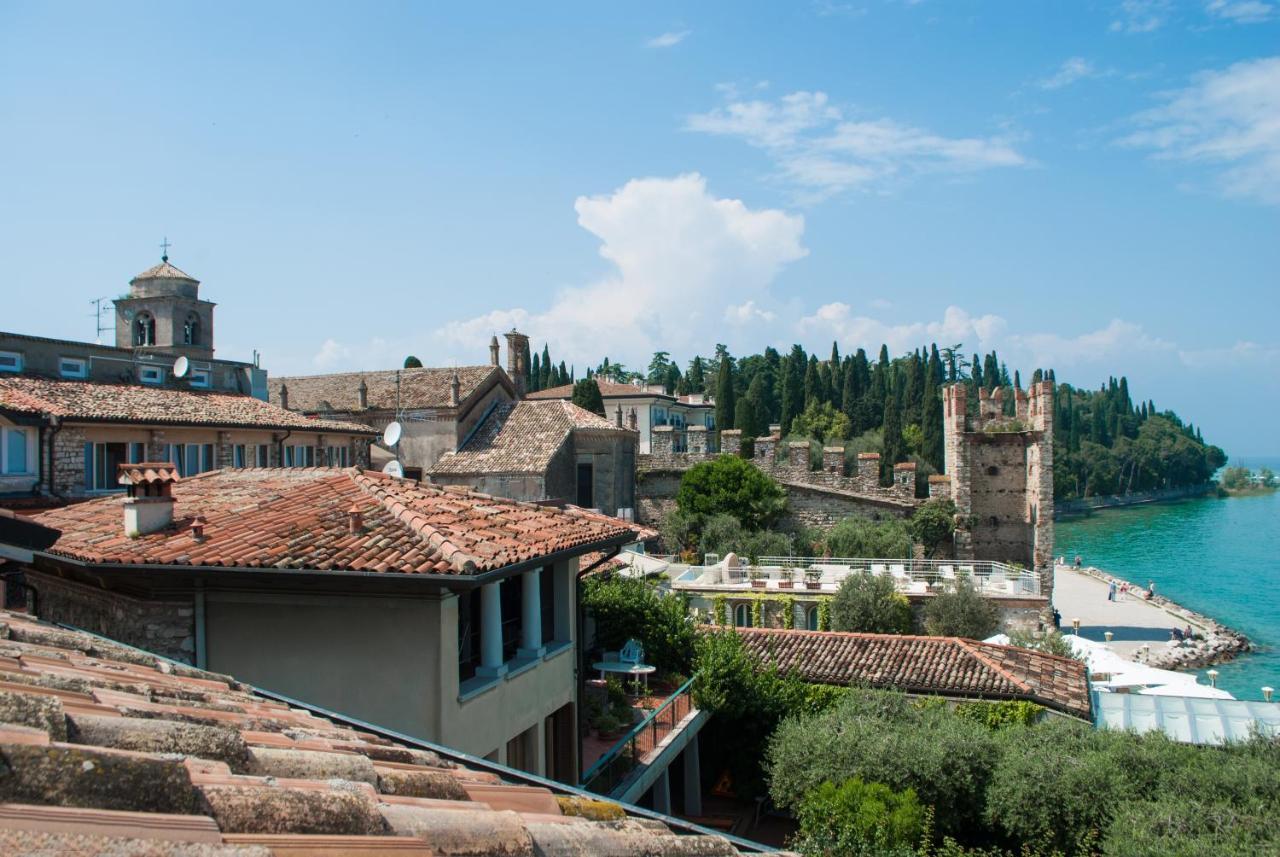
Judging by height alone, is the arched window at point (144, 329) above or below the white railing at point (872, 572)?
above

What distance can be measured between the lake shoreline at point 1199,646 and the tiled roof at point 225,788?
33.0 metres

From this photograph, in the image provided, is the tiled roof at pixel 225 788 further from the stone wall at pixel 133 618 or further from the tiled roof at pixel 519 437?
the tiled roof at pixel 519 437

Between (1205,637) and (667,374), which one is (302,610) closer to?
(1205,637)

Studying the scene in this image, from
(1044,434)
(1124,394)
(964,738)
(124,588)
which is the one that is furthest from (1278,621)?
(1124,394)

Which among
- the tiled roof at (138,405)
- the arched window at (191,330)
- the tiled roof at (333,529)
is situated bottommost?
the tiled roof at (333,529)

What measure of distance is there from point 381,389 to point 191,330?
265 inches

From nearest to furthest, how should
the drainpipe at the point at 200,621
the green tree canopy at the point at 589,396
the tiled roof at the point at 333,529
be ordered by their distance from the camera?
1. the tiled roof at the point at 333,529
2. the drainpipe at the point at 200,621
3. the green tree canopy at the point at 589,396

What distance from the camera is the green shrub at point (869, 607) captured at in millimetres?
24766

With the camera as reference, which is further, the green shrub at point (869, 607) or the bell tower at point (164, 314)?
the bell tower at point (164, 314)

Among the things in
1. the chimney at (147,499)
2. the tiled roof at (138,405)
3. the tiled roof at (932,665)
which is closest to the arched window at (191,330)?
the tiled roof at (138,405)

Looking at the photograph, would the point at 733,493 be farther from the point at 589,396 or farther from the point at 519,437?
the point at 589,396

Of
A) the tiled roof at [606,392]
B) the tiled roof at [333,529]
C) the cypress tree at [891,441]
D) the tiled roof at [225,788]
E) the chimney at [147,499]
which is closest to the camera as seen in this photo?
the tiled roof at [225,788]

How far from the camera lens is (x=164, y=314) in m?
31.3

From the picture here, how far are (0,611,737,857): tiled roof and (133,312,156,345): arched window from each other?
3126cm
